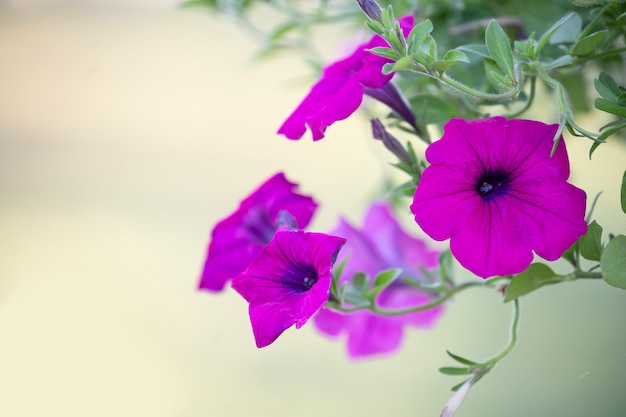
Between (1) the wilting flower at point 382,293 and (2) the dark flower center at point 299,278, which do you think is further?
(1) the wilting flower at point 382,293

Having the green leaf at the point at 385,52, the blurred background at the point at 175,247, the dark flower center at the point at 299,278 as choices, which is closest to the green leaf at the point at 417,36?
the green leaf at the point at 385,52

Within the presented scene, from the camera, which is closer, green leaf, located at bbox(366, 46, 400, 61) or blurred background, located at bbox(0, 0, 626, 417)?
green leaf, located at bbox(366, 46, 400, 61)

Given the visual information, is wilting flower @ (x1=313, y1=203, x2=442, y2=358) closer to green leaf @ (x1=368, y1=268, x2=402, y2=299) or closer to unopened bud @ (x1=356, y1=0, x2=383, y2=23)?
green leaf @ (x1=368, y1=268, x2=402, y2=299)

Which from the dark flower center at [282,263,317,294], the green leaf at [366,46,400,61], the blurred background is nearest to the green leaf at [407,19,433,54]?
the green leaf at [366,46,400,61]

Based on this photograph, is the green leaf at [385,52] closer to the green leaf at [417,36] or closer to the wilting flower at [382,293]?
the green leaf at [417,36]

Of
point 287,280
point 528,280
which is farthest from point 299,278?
point 528,280
